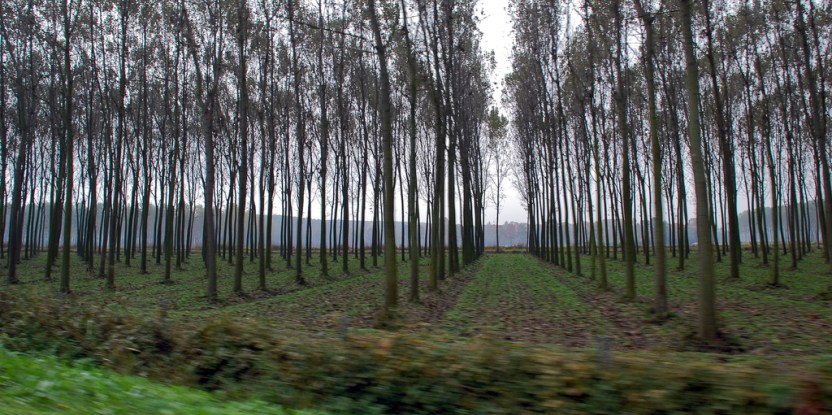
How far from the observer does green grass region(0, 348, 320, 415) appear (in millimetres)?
4121

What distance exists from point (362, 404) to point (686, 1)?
9.05 m

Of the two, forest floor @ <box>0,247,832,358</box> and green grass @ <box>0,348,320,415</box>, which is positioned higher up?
green grass @ <box>0,348,320,415</box>

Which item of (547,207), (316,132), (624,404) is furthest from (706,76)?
(624,404)

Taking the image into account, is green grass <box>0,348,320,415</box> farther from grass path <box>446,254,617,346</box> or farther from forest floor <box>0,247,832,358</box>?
grass path <box>446,254,617,346</box>

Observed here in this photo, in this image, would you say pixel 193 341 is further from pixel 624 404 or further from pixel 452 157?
pixel 452 157

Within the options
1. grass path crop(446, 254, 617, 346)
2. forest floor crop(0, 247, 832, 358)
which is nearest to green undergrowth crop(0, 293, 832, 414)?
forest floor crop(0, 247, 832, 358)

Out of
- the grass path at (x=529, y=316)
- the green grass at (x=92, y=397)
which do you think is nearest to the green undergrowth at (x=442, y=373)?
the green grass at (x=92, y=397)

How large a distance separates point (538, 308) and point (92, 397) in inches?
440

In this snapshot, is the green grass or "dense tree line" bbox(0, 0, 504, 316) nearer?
the green grass

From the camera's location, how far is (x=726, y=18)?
20.6 metres

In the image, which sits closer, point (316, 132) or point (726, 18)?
point (726, 18)

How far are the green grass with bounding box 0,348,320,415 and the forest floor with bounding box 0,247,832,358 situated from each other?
1595mm

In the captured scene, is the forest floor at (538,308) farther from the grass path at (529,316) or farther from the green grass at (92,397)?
the green grass at (92,397)

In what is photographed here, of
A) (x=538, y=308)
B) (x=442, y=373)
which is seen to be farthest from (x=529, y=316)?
(x=442, y=373)
